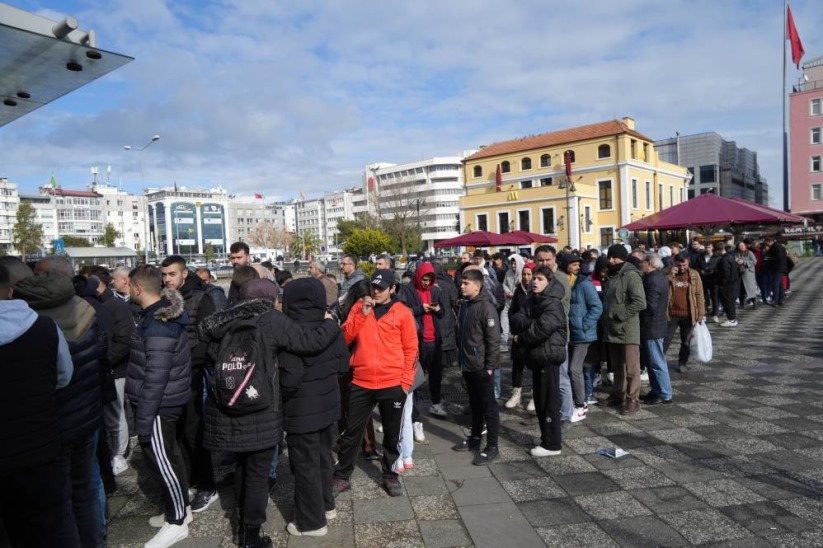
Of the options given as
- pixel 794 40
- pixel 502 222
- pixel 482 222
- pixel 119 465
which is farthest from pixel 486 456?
pixel 482 222

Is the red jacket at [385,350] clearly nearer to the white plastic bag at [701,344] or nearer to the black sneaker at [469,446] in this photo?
the black sneaker at [469,446]

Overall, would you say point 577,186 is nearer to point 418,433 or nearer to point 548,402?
point 418,433

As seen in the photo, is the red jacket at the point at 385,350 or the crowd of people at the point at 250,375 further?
the red jacket at the point at 385,350

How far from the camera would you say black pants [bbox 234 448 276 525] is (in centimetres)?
325

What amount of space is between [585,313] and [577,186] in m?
40.5

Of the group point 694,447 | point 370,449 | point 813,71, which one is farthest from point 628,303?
point 813,71

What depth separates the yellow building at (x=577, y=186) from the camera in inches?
1779

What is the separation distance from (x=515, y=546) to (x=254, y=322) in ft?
7.16

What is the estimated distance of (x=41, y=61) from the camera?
4.03 metres

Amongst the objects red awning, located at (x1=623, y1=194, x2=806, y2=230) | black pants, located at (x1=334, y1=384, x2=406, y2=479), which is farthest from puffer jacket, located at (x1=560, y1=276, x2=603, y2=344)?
red awning, located at (x1=623, y1=194, x2=806, y2=230)

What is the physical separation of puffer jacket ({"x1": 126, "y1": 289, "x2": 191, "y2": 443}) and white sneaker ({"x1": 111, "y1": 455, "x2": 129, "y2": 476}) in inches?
68.0

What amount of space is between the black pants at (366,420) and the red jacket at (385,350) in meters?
0.06

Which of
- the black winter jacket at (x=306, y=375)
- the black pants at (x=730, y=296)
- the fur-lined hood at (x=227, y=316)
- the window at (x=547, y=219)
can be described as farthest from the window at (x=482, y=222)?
the fur-lined hood at (x=227, y=316)

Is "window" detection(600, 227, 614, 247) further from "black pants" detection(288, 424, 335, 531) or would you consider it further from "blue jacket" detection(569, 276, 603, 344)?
"black pants" detection(288, 424, 335, 531)
